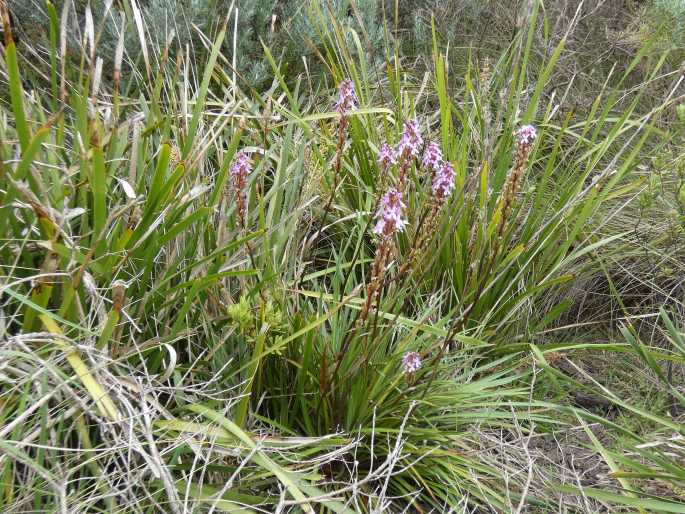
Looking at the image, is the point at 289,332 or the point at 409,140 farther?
the point at 289,332

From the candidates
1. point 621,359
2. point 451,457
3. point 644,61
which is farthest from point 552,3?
point 451,457

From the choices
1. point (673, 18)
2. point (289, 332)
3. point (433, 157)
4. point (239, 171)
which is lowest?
point (289, 332)

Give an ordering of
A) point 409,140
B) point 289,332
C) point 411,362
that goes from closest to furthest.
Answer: point 409,140 < point 411,362 < point 289,332

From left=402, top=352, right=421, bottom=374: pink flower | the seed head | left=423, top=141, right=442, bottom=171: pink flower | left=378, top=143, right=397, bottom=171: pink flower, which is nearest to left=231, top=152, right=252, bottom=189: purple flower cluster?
the seed head

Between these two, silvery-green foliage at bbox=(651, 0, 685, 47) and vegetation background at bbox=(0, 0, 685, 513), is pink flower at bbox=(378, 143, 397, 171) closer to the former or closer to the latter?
vegetation background at bbox=(0, 0, 685, 513)

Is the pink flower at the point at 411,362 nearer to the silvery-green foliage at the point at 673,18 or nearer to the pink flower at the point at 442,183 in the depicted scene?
the pink flower at the point at 442,183

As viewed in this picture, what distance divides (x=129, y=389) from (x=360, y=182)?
1462mm

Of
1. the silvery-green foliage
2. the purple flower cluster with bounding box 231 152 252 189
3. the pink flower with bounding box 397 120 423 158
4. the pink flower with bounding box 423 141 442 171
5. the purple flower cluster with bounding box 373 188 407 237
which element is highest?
the silvery-green foliage

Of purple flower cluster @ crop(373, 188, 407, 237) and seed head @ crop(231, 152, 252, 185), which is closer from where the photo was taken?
purple flower cluster @ crop(373, 188, 407, 237)

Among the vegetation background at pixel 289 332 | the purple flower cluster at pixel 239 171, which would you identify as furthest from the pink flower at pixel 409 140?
the purple flower cluster at pixel 239 171

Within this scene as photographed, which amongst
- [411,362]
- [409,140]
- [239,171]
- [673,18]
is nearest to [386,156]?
[409,140]

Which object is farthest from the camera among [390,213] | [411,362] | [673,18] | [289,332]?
[673,18]

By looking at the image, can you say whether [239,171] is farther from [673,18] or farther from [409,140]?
[673,18]

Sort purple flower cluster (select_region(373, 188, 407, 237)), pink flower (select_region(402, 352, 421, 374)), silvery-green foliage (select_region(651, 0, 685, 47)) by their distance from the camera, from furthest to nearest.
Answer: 1. silvery-green foliage (select_region(651, 0, 685, 47))
2. pink flower (select_region(402, 352, 421, 374))
3. purple flower cluster (select_region(373, 188, 407, 237))
